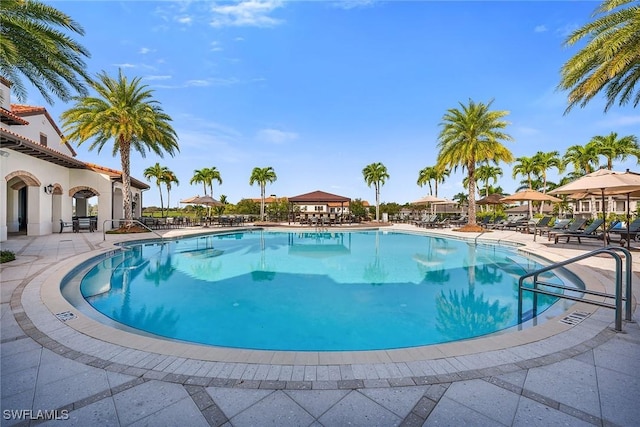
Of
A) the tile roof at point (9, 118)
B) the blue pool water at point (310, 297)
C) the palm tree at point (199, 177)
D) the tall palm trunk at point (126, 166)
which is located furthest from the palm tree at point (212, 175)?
the tile roof at point (9, 118)

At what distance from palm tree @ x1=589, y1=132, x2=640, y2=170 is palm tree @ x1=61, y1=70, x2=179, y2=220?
35.0m

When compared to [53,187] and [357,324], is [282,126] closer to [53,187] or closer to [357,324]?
[53,187]

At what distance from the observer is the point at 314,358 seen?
2.90 metres

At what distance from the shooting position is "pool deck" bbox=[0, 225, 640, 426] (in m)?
2.02

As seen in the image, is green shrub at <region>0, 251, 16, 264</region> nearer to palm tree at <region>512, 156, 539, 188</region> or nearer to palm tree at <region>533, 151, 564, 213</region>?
palm tree at <region>512, 156, 539, 188</region>

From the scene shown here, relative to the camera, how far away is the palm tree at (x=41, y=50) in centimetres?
642

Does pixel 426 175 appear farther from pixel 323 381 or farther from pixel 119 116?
pixel 323 381

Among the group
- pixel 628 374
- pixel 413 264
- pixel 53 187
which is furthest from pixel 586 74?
pixel 53 187

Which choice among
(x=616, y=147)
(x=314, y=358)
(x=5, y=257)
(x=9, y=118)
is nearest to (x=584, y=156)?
(x=616, y=147)

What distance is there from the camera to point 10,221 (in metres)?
16.0

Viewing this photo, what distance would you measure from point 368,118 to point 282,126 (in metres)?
7.89

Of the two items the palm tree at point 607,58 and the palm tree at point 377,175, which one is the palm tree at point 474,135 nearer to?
the palm tree at point 607,58

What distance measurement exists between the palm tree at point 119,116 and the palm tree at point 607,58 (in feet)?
59.7

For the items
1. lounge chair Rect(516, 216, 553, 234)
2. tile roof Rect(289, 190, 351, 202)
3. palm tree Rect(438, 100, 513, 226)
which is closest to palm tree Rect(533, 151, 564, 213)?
palm tree Rect(438, 100, 513, 226)
